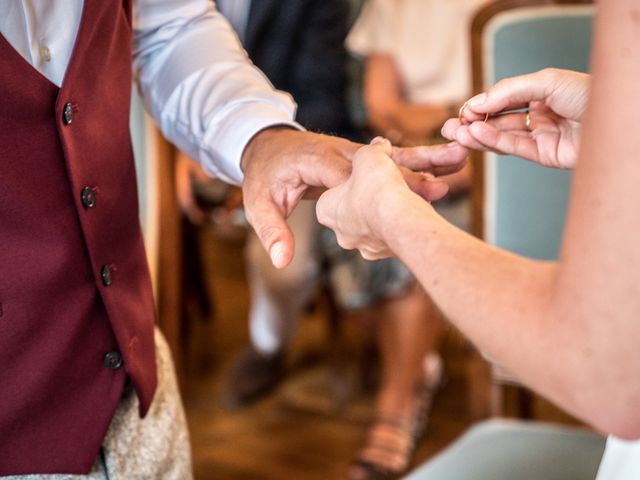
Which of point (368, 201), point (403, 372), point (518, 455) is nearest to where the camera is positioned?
point (368, 201)

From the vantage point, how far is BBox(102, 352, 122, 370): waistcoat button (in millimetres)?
899

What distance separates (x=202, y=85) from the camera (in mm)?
993

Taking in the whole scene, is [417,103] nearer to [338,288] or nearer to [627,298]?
[338,288]

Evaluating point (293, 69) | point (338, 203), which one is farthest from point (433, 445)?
point (338, 203)

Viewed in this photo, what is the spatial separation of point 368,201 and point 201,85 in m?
0.36

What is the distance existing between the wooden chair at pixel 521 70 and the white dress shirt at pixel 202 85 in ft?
1.81

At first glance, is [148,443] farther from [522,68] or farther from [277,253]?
[522,68]

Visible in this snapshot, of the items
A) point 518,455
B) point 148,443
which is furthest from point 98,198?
point 518,455

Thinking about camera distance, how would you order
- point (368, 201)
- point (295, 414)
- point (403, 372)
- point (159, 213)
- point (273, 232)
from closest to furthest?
point (368, 201), point (273, 232), point (159, 213), point (403, 372), point (295, 414)

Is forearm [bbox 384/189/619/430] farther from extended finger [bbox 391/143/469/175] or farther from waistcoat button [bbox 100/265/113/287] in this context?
waistcoat button [bbox 100/265/113/287]

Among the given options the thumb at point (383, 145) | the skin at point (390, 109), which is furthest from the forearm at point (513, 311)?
the skin at point (390, 109)

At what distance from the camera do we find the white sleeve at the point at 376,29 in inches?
100

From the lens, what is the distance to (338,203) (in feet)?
2.45

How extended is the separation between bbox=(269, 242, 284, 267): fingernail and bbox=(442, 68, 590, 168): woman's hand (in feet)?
0.57
